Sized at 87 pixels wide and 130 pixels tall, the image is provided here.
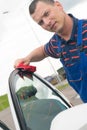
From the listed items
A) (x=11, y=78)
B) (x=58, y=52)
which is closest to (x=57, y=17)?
(x=58, y=52)

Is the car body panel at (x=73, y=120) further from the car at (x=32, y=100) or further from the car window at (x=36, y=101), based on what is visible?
the car window at (x=36, y=101)

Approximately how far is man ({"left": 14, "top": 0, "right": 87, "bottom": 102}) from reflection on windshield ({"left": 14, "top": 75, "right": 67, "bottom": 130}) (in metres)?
0.25

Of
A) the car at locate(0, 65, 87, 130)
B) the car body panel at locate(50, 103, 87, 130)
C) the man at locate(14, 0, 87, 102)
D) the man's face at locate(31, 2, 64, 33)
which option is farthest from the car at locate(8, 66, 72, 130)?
the car body panel at locate(50, 103, 87, 130)

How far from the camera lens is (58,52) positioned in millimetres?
4062

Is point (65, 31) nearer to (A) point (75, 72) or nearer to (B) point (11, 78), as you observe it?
(A) point (75, 72)

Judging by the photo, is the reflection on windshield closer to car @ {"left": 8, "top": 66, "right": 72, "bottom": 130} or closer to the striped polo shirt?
car @ {"left": 8, "top": 66, "right": 72, "bottom": 130}

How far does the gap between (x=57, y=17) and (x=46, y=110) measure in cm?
81

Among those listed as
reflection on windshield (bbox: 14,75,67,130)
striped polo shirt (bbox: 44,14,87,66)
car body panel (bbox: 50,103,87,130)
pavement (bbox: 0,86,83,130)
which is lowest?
pavement (bbox: 0,86,83,130)

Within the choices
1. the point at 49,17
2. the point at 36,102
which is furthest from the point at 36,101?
the point at 49,17

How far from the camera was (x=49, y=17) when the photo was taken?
3.74m

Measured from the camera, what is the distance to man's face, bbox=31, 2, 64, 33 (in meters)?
3.73

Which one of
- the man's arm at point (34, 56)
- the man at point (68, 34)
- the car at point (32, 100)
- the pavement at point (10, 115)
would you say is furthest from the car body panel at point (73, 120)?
the pavement at point (10, 115)

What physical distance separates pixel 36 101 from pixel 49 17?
0.73 meters

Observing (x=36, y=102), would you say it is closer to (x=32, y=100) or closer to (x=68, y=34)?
(x=32, y=100)
